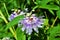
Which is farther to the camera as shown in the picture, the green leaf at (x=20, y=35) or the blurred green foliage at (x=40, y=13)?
the blurred green foliage at (x=40, y=13)

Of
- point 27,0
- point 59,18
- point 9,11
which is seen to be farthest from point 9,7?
point 59,18

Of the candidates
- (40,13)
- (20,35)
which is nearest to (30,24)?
(20,35)

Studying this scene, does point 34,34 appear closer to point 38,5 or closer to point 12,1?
point 38,5

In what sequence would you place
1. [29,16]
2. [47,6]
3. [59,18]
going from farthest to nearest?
1. [59,18]
2. [47,6]
3. [29,16]

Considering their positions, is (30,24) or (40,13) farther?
(40,13)

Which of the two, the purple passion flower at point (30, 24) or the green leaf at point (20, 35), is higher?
the purple passion flower at point (30, 24)

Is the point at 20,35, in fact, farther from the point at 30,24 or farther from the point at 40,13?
the point at 40,13

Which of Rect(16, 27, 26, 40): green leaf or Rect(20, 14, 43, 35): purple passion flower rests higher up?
Rect(20, 14, 43, 35): purple passion flower

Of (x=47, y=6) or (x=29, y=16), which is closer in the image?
(x=29, y=16)

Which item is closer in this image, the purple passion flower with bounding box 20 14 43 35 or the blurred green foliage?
the purple passion flower with bounding box 20 14 43 35

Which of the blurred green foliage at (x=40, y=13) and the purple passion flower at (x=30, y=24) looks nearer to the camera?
the purple passion flower at (x=30, y=24)

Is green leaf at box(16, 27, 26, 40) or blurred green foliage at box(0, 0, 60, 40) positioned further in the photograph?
blurred green foliage at box(0, 0, 60, 40)
